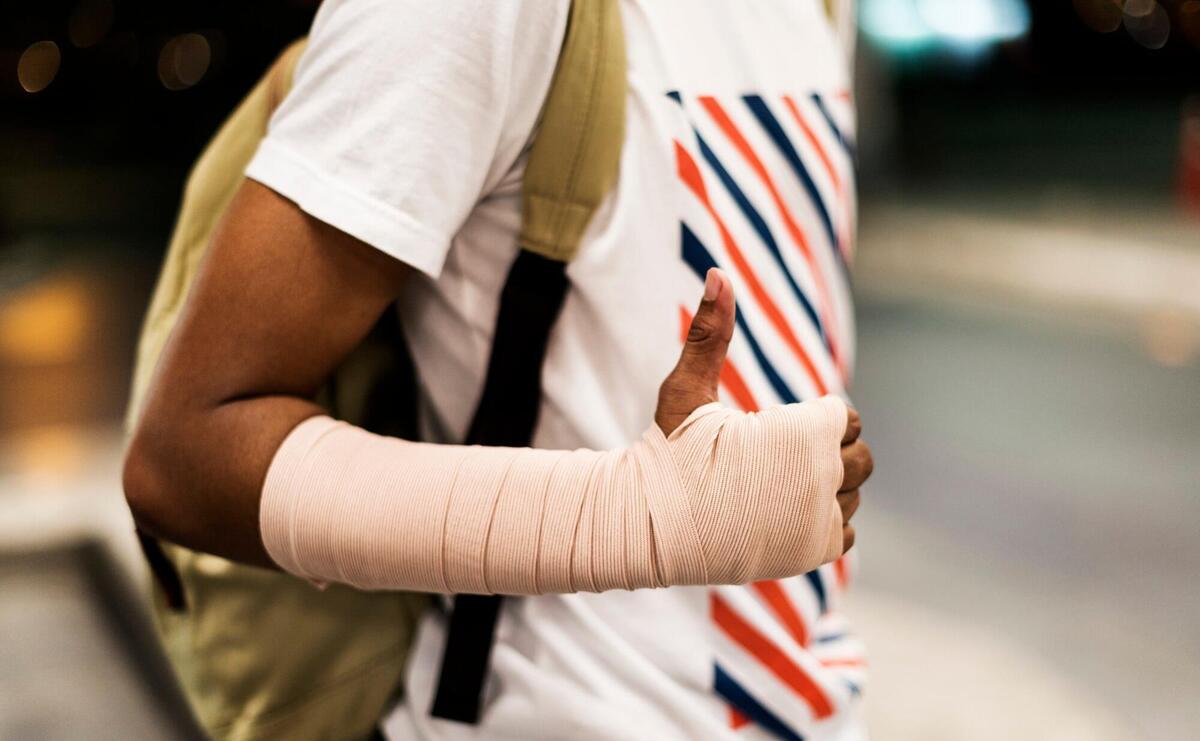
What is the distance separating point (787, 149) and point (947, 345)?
186 inches

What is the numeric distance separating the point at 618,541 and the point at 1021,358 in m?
4.85

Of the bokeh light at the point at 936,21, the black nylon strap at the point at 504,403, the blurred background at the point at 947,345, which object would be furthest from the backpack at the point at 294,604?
the bokeh light at the point at 936,21

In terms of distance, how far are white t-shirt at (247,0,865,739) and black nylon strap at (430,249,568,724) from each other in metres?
0.01

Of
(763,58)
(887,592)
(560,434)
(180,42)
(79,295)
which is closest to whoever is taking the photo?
(560,434)

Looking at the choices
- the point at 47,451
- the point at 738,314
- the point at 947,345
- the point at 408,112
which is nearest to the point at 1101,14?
the point at 947,345

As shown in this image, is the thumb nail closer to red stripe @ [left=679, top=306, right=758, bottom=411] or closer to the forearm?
red stripe @ [left=679, top=306, right=758, bottom=411]

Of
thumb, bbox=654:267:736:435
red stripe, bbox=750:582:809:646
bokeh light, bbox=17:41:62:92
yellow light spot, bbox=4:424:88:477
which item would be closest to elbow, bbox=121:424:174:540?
thumb, bbox=654:267:736:435

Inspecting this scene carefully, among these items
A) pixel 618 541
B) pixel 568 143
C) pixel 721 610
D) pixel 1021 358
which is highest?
pixel 568 143

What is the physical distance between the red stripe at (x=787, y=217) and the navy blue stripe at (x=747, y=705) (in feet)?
1.09

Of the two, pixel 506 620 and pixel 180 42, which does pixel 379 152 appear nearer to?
pixel 506 620

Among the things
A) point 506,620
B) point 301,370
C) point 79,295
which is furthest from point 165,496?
point 79,295

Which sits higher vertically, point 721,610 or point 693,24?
point 693,24

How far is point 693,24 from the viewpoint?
826 mm

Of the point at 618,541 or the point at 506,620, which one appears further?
the point at 506,620
